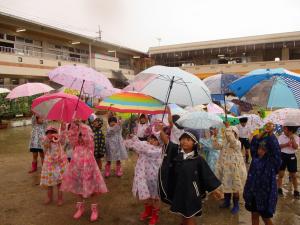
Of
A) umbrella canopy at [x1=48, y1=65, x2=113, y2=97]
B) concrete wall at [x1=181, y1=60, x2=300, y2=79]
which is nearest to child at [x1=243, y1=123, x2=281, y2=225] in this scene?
umbrella canopy at [x1=48, y1=65, x2=113, y2=97]

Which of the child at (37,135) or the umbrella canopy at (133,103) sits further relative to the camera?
the child at (37,135)

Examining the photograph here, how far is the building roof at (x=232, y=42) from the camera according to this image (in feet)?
82.8

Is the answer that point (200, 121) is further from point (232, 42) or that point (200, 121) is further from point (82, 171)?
point (232, 42)

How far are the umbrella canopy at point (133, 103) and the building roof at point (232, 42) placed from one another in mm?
24426

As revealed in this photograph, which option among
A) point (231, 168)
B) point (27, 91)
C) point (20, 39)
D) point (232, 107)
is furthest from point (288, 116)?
point (20, 39)

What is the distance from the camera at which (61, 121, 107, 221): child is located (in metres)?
4.23

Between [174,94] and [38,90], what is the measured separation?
4.39m

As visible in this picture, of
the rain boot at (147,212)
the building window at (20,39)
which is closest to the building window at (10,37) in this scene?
the building window at (20,39)

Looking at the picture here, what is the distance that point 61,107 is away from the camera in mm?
4867

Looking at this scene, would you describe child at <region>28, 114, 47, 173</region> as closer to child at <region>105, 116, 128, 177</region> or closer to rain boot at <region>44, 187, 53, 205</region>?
child at <region>105, 116, 128, 177</region>

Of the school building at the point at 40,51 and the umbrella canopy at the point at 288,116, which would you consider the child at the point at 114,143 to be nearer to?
the umbrella canopy at the point at 288,116

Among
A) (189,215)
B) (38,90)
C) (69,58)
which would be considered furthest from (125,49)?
(189,215)

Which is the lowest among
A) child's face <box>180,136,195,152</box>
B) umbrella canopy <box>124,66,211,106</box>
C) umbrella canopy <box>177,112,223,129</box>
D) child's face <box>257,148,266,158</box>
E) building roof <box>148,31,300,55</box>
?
child's face <box>257,148,266,158</box>

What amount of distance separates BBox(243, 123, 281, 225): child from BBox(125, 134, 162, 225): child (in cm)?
134
